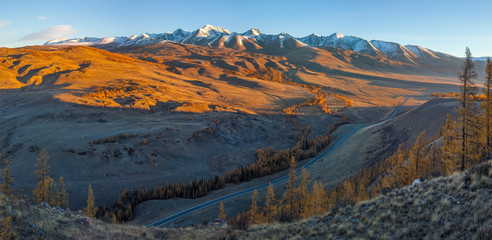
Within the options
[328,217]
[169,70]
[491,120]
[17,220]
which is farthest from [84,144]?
[169,70]

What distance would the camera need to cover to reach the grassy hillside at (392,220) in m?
9.68

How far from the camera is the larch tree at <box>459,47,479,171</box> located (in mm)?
19328

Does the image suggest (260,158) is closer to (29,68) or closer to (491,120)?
(491,120)

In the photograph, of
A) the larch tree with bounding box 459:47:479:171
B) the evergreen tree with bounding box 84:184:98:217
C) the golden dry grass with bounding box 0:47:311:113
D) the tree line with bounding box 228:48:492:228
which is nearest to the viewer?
the tree line with bounding box 228:48:492:228

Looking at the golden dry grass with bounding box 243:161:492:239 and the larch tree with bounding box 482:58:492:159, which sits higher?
the larch tree with bounding box 482:58:492:159

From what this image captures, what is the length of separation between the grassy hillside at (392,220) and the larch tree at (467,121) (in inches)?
333

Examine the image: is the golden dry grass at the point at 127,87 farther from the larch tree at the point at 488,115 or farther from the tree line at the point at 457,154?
the larch tree at the point at 488,115

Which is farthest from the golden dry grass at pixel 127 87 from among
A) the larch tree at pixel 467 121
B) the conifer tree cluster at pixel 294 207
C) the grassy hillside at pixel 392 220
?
the larch tree at pixel 467 121

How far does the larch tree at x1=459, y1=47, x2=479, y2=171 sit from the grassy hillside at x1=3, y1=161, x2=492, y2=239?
8.47 m

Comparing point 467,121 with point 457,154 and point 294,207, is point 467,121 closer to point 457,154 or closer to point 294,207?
point 457,154

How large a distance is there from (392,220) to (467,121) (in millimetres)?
13829

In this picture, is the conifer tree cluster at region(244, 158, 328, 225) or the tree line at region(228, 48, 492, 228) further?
the conifer tree cluster at region(244, 158, 328, 225)

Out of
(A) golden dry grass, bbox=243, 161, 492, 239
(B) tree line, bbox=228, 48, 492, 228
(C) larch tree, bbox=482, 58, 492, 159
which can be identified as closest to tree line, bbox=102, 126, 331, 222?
(B) tree line, bbox=228, 48, 492, 228

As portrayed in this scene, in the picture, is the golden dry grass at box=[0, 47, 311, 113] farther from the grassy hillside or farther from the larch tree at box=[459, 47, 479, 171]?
the larch tree at box=[459, 47, 479, 171]
